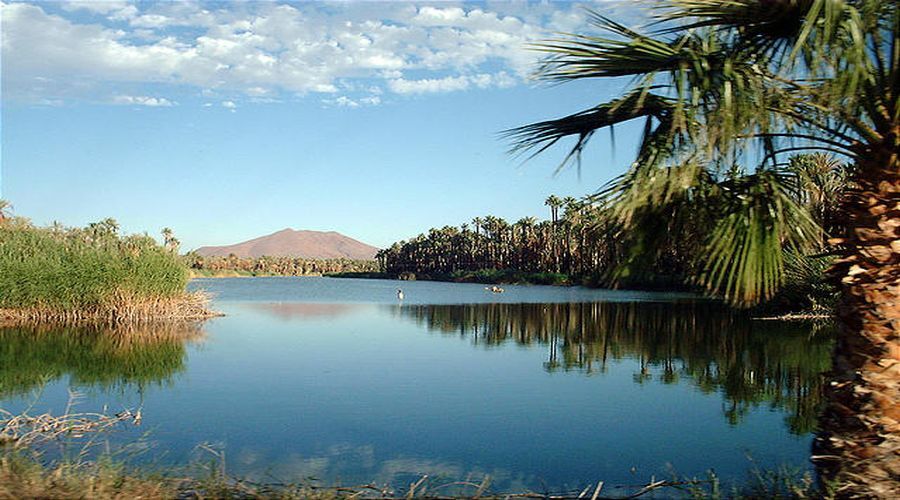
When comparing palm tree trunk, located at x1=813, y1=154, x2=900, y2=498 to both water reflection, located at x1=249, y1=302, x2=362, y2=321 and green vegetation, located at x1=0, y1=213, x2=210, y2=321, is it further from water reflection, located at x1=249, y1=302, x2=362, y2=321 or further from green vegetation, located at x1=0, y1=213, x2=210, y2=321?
water reflection, located at x1=249, y1=302, x2=362, y2=321

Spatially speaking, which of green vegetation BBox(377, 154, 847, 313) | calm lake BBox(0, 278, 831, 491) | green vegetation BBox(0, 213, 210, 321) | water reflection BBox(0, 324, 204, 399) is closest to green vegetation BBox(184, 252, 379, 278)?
green vegetation BBox(377, 154, 847, 313)

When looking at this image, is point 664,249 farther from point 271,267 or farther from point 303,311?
point 271,267

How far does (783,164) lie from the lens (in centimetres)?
569

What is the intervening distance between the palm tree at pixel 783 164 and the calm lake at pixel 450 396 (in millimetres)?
1941

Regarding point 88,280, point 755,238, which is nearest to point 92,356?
point 88,280

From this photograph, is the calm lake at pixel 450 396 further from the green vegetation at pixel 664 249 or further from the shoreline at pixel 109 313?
the green vegetation at pixel 664 249

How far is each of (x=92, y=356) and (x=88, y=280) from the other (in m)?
7.42

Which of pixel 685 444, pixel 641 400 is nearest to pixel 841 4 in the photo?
pixel 685 444

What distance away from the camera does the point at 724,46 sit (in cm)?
517

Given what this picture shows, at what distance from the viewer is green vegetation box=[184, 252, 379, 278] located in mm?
110312

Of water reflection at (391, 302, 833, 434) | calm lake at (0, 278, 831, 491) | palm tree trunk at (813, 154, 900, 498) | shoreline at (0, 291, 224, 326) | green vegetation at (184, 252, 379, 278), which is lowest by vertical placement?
calm lake at (0, 278, 831, 491)

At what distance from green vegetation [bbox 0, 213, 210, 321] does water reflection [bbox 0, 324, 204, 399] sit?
1037 mm

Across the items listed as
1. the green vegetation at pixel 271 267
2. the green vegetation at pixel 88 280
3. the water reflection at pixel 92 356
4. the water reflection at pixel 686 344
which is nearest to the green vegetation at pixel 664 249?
the water reflection at pixel 686 344

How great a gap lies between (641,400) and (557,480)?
503 cm
